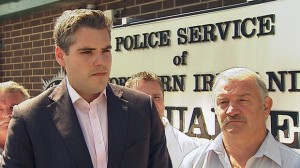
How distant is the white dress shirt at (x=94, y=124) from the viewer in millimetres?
1776

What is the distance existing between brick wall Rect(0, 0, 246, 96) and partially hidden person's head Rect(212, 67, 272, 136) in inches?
86.3

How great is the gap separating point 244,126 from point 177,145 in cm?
79

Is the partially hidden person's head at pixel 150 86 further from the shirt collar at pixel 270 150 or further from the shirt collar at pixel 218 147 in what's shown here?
the shirt collar at pixel 270 150

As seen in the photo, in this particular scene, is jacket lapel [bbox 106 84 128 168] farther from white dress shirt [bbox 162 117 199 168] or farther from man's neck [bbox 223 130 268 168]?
white dress shirt [bbox 162 117 199 168]

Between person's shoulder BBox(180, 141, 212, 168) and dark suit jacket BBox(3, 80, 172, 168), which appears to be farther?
person's shoulder BBox(180, 141, 212, 168)

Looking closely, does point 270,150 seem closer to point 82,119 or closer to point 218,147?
point 218,147

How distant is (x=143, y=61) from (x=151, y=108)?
1891mm

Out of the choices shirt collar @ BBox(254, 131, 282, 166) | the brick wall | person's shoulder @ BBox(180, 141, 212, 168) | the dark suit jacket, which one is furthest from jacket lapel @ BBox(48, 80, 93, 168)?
the brick wall

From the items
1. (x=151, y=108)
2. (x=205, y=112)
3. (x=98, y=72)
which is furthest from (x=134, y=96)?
(x=205, y=112)

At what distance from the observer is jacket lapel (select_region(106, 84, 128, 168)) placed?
69.5 inches

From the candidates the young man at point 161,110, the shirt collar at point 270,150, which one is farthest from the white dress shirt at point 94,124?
the young man at point 161,110

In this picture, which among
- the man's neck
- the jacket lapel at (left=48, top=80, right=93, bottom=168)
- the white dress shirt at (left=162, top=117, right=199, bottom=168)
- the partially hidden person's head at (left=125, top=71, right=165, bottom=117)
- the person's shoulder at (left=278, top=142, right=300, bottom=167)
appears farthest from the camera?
the partially hidden person's head at (left=125, top=71, right=165, bottom=117)

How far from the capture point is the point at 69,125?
177 cm

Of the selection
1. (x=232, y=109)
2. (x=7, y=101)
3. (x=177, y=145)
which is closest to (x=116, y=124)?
(x=232, y=109)
